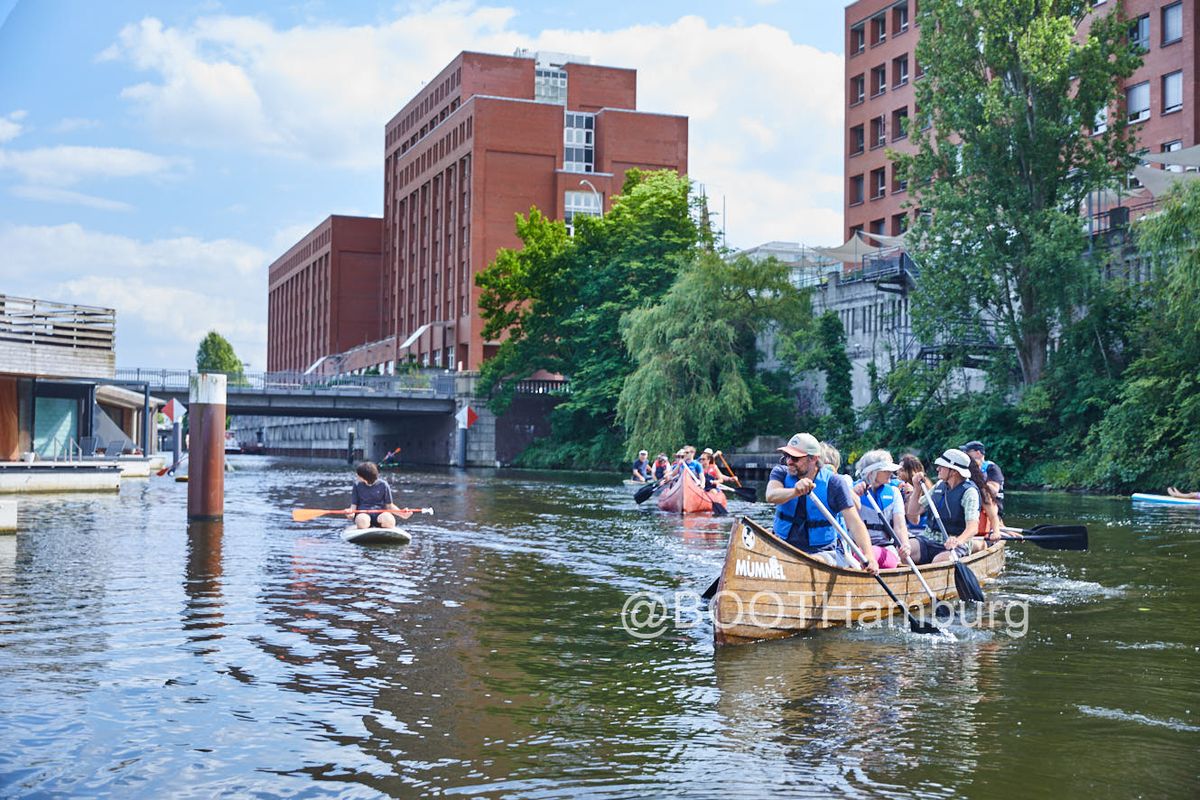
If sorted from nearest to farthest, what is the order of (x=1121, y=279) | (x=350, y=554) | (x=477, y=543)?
1. (x=350, y=554)
2. (x=477, y=543)
3. (x=1121, y=279)

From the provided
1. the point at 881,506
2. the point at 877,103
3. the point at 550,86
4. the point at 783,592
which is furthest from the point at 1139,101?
the point at 550,86

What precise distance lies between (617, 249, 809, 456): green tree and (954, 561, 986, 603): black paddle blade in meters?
38.9

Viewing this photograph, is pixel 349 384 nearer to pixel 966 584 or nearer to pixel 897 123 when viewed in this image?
pixel 897 123

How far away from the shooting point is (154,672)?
Result: 32.8 feet

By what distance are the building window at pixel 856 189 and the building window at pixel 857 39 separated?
7.45 meters

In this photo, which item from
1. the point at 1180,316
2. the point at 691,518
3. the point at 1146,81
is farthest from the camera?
the point at 1146,81

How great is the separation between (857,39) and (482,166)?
29.8 meters

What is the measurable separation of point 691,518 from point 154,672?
2027 centimetres

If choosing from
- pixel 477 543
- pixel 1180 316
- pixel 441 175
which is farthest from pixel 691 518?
pixel 441 175

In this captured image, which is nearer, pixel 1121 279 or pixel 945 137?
pixel 1121 279

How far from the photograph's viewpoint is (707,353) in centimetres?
5447

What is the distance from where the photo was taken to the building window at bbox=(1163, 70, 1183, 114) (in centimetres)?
5275

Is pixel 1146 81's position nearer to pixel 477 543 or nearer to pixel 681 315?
pixel 681 315

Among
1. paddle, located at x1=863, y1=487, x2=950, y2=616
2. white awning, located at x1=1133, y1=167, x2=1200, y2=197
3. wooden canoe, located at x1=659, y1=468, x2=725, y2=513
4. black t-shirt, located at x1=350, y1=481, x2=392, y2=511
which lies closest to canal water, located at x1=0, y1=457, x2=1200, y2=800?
paddle, located at x1=863, y1=487, x2=950, y2=616
